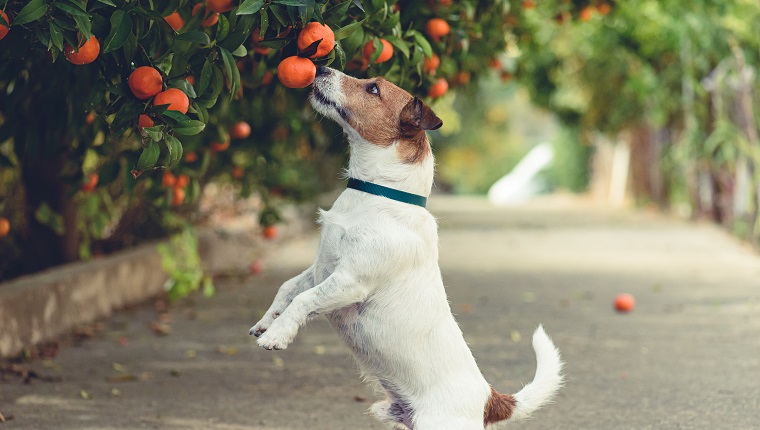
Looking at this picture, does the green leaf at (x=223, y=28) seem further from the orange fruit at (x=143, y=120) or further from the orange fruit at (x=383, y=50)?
the orange fruit at (x=383, y=50)

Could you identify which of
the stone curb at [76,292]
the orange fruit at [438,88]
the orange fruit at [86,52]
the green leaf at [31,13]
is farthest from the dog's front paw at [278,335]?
the stone curb at [76,292]

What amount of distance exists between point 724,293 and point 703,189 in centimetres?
851

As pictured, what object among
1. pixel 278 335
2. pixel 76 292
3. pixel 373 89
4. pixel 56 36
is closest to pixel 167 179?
pixel 76 292

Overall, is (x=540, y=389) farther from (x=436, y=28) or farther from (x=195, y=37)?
(x=436, y=28)

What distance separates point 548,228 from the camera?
1909 cm

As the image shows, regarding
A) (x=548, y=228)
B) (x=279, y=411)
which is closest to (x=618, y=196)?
(x=548, y=228)

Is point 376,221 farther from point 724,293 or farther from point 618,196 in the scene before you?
point 618,196

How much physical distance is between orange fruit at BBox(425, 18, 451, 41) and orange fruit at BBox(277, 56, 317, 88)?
5.25 ft

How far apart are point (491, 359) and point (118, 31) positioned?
151 inches

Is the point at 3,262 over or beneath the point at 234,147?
beneath

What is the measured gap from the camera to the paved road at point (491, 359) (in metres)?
5.27

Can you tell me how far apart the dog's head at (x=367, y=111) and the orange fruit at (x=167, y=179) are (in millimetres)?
2690

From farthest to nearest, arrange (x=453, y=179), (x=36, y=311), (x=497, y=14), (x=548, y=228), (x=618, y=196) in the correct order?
1. (x=453, y=179)
2. (x=618, y=196)
3. (x=548, y=228)
4. (x=36, y=311)
5. (x=497, y=14)

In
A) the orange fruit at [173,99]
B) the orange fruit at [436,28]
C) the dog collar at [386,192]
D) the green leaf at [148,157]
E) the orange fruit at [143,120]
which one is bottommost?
the dog collar at [386,192]
